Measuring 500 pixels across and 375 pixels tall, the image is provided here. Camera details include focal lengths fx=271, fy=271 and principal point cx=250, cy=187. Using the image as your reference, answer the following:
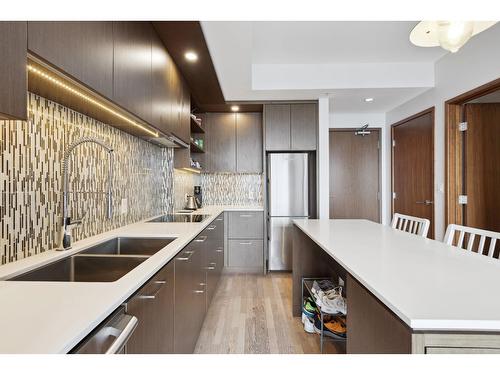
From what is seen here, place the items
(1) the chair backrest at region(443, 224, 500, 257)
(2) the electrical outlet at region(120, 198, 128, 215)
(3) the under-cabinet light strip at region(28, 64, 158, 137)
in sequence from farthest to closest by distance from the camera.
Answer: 1. (2) the electrical outlet at region(120, 198, 128, 215)
2. (1) the chair backrest at region(443, 224, 500, 257)
3. (3) the under-cabinet light strip at region(28, 64, 158, 137)

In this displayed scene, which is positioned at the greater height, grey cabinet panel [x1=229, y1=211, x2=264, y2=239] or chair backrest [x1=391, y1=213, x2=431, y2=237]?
chair backrest [x1=391, y1=213, x2=431, y2=237]

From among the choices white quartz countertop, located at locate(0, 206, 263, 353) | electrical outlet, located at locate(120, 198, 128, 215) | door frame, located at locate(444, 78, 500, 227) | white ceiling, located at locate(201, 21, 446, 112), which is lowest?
white quartz countertop, located at locate(0, 206, 263, 353)

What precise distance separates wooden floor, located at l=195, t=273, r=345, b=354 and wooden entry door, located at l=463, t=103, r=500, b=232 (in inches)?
89.1

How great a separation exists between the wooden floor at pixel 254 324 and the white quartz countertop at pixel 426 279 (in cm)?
92

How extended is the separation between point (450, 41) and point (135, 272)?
1.84 m

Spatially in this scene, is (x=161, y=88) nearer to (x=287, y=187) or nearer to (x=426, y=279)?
(x=426, y=279)

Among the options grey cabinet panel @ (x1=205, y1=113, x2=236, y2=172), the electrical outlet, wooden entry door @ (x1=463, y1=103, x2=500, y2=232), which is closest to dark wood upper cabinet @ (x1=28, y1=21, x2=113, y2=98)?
the electrical outlet

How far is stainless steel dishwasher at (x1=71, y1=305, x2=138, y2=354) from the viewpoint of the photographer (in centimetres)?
61

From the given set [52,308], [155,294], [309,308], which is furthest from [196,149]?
[52,308]

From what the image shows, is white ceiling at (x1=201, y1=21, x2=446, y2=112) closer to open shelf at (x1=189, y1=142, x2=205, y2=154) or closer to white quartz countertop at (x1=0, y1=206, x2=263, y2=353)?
open shelf at (x1=189, y1=142, x2=205, y2=154)

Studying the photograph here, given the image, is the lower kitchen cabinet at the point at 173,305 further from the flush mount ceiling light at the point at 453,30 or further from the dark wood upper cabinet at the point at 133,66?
the flush mount ceiling light at the point at 453,30

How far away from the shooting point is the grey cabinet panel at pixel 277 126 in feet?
11.9
